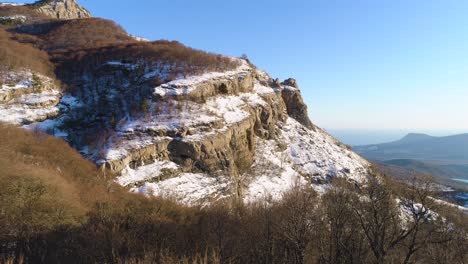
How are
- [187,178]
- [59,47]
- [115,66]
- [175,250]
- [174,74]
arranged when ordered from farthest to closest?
1. [59,47]
2. [115,66]
3. [174,74]
4. [187,178]
5. [175,250]

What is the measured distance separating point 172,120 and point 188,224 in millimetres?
15071

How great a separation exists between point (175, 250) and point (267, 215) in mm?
7868

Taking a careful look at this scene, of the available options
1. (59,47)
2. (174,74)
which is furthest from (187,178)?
(59,47)

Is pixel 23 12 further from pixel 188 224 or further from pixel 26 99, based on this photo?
pixel 188 224

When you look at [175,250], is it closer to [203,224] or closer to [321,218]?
[203,224]

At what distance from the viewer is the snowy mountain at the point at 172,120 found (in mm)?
29970

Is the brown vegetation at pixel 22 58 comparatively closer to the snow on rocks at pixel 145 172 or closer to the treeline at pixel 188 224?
the treeline at pixel 188 224

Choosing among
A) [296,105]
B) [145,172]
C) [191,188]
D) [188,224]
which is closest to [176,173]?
[191,188]

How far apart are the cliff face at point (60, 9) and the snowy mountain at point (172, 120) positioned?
35.1 m

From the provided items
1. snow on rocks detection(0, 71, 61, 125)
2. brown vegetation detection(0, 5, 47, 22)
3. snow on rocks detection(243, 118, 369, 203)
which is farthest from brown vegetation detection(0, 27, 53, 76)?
snow on rocks detection(243, 118, 369, 203)

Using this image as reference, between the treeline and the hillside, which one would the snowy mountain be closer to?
the hillside

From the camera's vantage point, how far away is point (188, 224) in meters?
21.2

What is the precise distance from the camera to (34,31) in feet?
200

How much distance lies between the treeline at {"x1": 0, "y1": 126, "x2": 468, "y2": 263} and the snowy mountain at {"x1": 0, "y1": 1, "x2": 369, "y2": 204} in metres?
4.98
